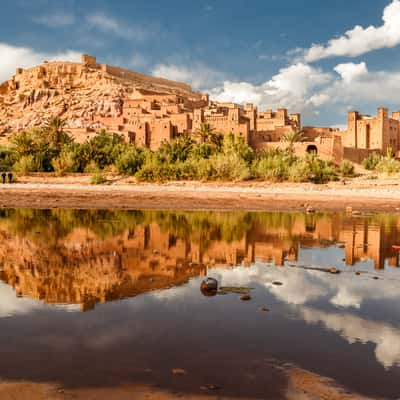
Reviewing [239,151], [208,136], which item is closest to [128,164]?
[239,151]

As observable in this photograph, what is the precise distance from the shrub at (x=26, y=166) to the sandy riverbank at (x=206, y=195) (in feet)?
10.5

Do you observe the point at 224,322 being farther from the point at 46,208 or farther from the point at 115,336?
the point at 46,208

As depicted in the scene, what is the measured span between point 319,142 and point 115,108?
33769 mm

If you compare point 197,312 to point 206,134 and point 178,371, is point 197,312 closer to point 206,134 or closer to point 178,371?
point 178,371

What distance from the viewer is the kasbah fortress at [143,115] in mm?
41156

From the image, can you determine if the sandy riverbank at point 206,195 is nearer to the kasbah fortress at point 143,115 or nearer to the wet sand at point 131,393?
the wet sand at point 131,393

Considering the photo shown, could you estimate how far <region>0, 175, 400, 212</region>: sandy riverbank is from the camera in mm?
17344

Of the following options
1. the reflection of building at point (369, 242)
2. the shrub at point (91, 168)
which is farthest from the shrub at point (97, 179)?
the reflection of building at point (369, 242)

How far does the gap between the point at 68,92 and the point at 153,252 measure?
6905 cm

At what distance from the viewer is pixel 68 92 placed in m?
71.6

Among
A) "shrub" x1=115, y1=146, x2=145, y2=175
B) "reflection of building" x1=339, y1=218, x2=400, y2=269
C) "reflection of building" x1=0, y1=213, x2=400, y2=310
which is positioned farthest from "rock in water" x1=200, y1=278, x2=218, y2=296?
"shrub" x1=115, y1=146, x2=145, y2=175

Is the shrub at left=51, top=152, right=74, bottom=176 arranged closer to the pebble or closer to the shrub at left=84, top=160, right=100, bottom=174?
the shrub at left=84, top=160, right=100, bottom=174

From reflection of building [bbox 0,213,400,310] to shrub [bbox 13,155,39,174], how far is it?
19.6 m

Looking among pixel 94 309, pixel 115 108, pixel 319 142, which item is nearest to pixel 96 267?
pixel 94 309
